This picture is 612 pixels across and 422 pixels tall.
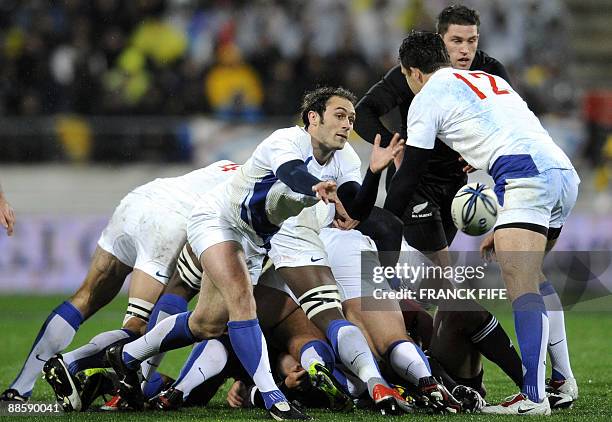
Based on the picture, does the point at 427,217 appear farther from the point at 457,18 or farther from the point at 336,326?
the point at 336,326

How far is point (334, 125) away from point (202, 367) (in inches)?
56.7

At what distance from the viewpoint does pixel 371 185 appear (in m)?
5.56

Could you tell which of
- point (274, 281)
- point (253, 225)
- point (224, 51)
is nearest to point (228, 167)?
point (274, 281)

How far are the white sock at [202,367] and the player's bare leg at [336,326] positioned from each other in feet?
1.69

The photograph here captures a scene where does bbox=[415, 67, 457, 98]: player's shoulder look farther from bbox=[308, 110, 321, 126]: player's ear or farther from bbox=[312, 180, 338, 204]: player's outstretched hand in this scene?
bbox=[312, 180, 338, 204]: player's outstretched hand

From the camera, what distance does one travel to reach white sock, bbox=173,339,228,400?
582cm

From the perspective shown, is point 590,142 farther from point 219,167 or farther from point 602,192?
point 219,167

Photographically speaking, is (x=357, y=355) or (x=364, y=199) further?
(x=364, y=199)

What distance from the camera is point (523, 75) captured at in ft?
47.5

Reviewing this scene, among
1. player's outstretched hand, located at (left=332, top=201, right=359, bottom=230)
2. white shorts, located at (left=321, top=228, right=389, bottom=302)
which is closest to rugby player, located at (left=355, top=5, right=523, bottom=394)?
white shorts, located at (left=321, top=228, right=389, bottom=302)

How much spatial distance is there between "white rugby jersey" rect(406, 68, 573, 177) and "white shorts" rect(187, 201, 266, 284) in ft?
3.36

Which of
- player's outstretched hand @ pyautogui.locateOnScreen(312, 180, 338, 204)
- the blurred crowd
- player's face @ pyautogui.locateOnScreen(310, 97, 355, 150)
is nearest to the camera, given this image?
player's outstretched hand @ pyautogui.locateOnScreen(312, 180, 338, 204)

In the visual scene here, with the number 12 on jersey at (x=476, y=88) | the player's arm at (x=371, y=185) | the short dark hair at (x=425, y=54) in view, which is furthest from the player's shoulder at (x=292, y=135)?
the number 12 on jersey at (x=476, y=88)

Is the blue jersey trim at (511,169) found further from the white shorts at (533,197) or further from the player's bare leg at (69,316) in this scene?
the player's bare leg at (69,316)
